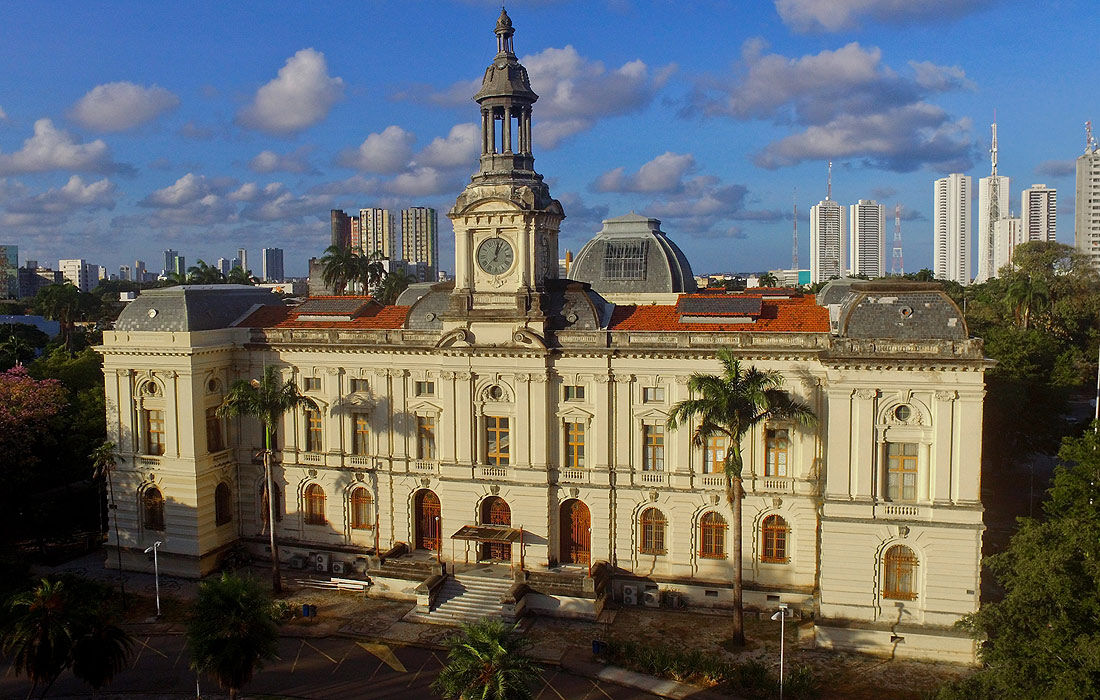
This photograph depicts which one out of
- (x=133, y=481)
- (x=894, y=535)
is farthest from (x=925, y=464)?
(x=133, y=481)

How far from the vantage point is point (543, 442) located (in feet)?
137

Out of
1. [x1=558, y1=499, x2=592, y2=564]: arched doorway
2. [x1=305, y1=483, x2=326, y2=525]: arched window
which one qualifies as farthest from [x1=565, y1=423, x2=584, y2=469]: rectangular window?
[x1=305, y1=483, x2=326, y2=525]: arched window

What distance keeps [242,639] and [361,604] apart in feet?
45.1

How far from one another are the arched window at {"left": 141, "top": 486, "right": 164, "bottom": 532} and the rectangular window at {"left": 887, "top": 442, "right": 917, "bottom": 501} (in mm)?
38265

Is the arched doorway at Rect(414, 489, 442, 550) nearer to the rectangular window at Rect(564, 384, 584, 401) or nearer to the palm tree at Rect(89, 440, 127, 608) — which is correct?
the rectangular window at Rect(564, 384, 584, 401)

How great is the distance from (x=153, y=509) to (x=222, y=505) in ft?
12.1

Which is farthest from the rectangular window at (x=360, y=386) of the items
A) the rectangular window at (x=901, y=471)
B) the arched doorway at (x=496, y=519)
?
the rectangular window at (x=901, y=471)

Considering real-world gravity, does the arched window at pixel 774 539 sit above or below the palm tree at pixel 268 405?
below

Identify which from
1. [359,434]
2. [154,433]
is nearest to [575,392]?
[359,434]

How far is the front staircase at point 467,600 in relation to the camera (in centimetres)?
3941

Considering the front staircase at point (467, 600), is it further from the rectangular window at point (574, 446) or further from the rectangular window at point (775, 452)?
the rectangular window at point (775, 452)

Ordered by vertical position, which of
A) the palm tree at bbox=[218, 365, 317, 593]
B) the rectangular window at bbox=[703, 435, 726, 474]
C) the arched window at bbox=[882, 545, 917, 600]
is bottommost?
the arched window at bbox=[882, 545, 917, 600]

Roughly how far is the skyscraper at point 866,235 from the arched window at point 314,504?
517 ft

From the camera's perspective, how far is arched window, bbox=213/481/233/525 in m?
46.5
